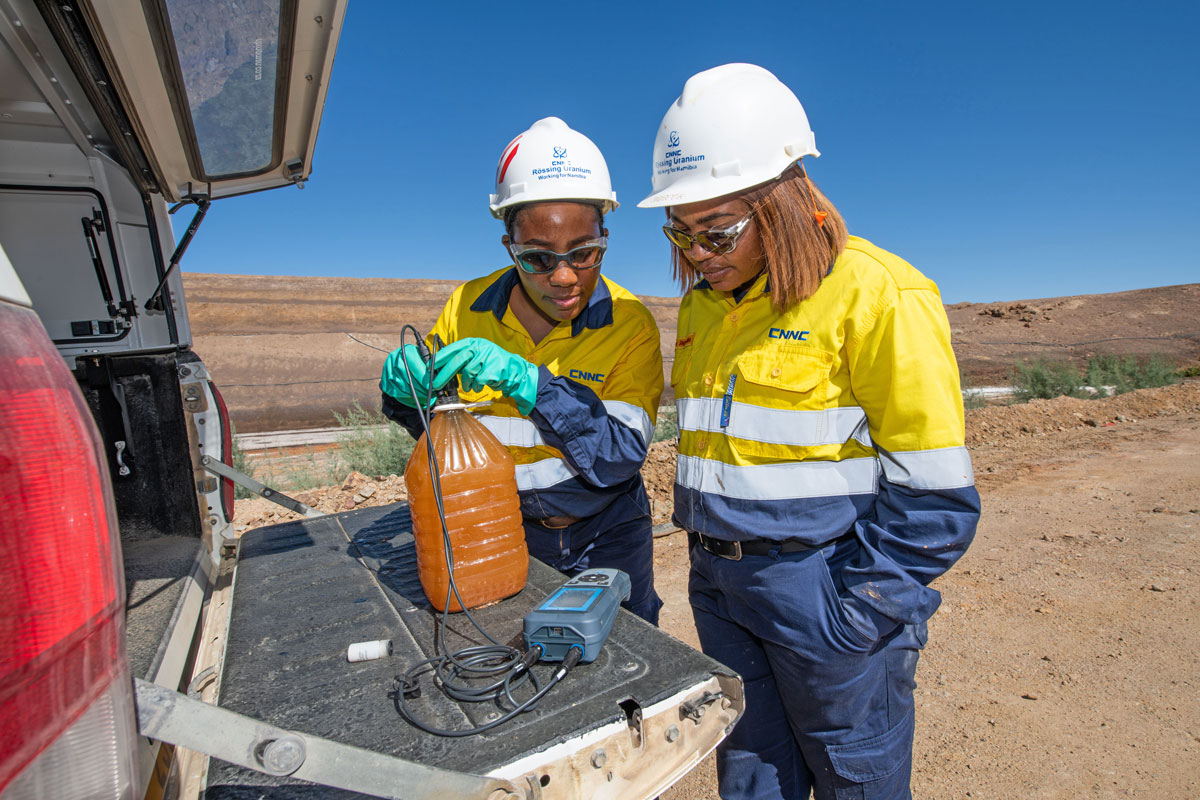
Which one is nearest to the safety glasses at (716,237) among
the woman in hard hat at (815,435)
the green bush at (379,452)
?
the woman in hard hat at (815,435)

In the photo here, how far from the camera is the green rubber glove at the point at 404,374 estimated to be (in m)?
1.94

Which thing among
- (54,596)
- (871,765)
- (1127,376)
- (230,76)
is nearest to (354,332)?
(1127,376)

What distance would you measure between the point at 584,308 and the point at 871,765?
1646 millimetres

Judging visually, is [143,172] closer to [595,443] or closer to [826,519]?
[595,443]

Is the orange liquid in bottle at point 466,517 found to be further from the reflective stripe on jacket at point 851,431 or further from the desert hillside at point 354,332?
the desert hillside at point 354,332

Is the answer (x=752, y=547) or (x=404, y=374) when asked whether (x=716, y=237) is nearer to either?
(x=752, y=547)

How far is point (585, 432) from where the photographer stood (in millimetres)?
2105

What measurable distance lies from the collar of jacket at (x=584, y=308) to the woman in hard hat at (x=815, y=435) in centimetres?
54

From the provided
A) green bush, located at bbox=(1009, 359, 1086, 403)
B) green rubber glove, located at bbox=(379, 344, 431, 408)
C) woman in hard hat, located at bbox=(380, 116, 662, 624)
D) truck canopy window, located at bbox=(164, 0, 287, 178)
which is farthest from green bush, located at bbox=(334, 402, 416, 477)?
green bush, located at bbox=(1009, 359, 1086, 403)

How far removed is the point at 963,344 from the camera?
2544cm

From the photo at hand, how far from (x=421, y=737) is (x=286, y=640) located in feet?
2.07

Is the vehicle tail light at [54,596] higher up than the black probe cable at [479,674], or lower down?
higher up

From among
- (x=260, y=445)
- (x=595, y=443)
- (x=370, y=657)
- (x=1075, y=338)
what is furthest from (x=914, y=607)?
(x=1075, y=338)

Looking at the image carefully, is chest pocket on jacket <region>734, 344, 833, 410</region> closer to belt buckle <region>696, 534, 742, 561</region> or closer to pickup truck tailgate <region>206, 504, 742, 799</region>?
belt buckle <region>696, 534, 742, 561</region>
